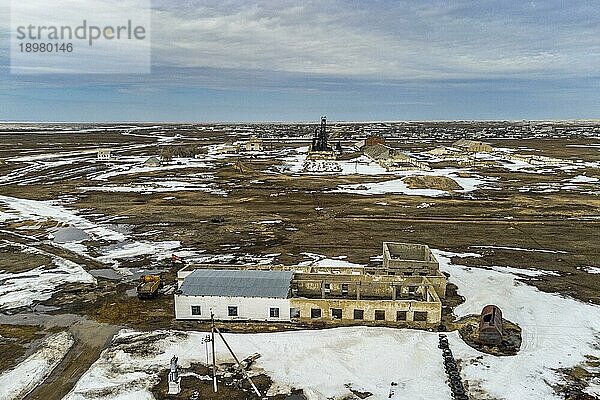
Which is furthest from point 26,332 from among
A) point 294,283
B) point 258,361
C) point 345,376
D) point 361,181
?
point 361,181

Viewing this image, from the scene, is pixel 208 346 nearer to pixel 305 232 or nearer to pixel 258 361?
pixel 258 361

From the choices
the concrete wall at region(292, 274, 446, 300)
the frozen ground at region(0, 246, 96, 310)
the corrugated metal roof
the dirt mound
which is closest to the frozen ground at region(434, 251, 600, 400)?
the concrete wall at region(292, 274, 446, 300)

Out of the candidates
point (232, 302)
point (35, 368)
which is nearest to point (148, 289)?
point (232, 302)

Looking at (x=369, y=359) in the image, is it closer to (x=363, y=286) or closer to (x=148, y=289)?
(x=363, y=286)

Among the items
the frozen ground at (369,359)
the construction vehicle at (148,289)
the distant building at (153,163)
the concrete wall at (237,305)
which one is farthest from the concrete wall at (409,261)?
the distant building at (153,163)

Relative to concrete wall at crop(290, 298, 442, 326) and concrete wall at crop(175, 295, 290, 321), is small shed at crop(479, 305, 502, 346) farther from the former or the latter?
concrete wall at crop(175, 295, 290, 321)

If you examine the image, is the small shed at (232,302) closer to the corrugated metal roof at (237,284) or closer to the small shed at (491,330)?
the corrugated metal roof at (237,284)
